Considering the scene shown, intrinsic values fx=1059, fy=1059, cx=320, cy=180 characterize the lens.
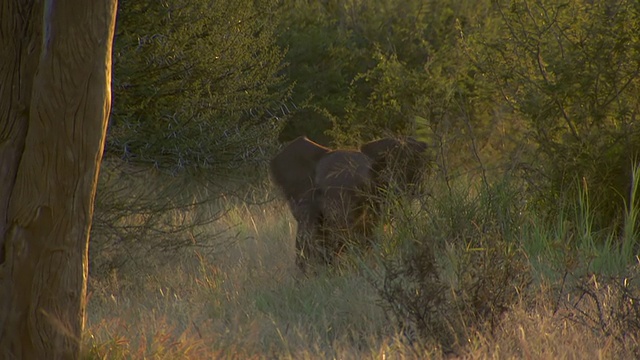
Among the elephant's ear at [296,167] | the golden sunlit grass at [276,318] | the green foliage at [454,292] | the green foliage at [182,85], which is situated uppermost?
the green foliage at [182,85]

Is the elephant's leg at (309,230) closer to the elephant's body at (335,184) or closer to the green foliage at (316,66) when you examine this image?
the elephant's body at (335,184)

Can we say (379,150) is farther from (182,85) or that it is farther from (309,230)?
(182,85)

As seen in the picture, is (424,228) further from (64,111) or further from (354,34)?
(354,34)

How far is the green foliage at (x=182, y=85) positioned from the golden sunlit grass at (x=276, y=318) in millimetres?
839

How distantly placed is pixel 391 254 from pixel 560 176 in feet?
8.31

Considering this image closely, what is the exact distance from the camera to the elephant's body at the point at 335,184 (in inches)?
291

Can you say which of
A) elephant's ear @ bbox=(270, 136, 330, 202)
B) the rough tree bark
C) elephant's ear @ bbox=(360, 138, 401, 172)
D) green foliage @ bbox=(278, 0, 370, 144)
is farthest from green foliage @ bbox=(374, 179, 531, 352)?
green foliage @ bbox=(278, 0, 370, 144)

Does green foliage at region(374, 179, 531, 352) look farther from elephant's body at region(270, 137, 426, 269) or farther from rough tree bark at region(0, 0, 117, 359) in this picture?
rough tree bark at region(0, 0, 117, 359)

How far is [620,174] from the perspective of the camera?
8.67 m

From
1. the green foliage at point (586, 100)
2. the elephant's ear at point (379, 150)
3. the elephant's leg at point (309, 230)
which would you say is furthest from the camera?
the green foliage at point (586, 100)

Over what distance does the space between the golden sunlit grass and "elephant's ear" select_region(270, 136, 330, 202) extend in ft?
2.05

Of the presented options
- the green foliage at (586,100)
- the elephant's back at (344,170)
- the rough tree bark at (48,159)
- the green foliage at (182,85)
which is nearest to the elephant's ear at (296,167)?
the elephant's back at (344,170)

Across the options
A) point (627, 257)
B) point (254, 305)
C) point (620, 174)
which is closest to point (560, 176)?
point (620, 174)

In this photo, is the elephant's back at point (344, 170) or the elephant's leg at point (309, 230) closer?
the elephant's back at point (344, 170)
